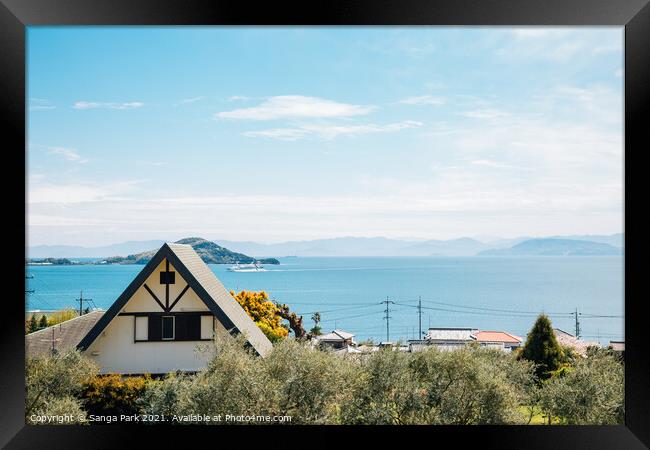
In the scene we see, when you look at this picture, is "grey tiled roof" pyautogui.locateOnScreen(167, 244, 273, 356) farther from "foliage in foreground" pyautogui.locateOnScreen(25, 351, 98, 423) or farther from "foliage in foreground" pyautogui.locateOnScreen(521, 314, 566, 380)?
"foliage in foreground" pyautogui.locateOnScreen(521, 314, 566, 380)

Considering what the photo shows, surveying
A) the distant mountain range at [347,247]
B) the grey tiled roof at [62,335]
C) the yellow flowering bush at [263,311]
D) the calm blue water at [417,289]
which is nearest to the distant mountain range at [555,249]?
the distant mountain range at [347,247]

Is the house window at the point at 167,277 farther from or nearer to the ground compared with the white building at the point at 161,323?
farther from the ground

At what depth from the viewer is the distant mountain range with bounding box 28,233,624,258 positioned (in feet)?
19.7

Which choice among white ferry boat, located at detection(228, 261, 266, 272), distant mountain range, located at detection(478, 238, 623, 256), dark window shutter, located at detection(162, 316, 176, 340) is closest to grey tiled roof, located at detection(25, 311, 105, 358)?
dark window shutter, located at detection(162, 316, 176, 340)

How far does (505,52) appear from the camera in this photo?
613cm

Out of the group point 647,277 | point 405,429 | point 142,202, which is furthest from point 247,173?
point 647,277

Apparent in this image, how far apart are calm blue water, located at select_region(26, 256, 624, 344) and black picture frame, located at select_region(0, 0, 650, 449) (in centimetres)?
137

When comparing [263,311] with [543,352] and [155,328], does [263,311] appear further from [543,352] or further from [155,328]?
[543,352]

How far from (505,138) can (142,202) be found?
426 cm

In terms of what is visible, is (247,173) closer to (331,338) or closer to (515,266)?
(331,338)

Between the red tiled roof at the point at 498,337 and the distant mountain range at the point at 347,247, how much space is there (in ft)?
5.13

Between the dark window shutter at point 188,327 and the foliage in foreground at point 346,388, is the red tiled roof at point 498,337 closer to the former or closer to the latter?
the foliage in foreground at point 346,388

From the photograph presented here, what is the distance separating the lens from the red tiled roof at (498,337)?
5398 mm

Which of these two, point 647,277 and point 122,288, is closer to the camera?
point 647,277
